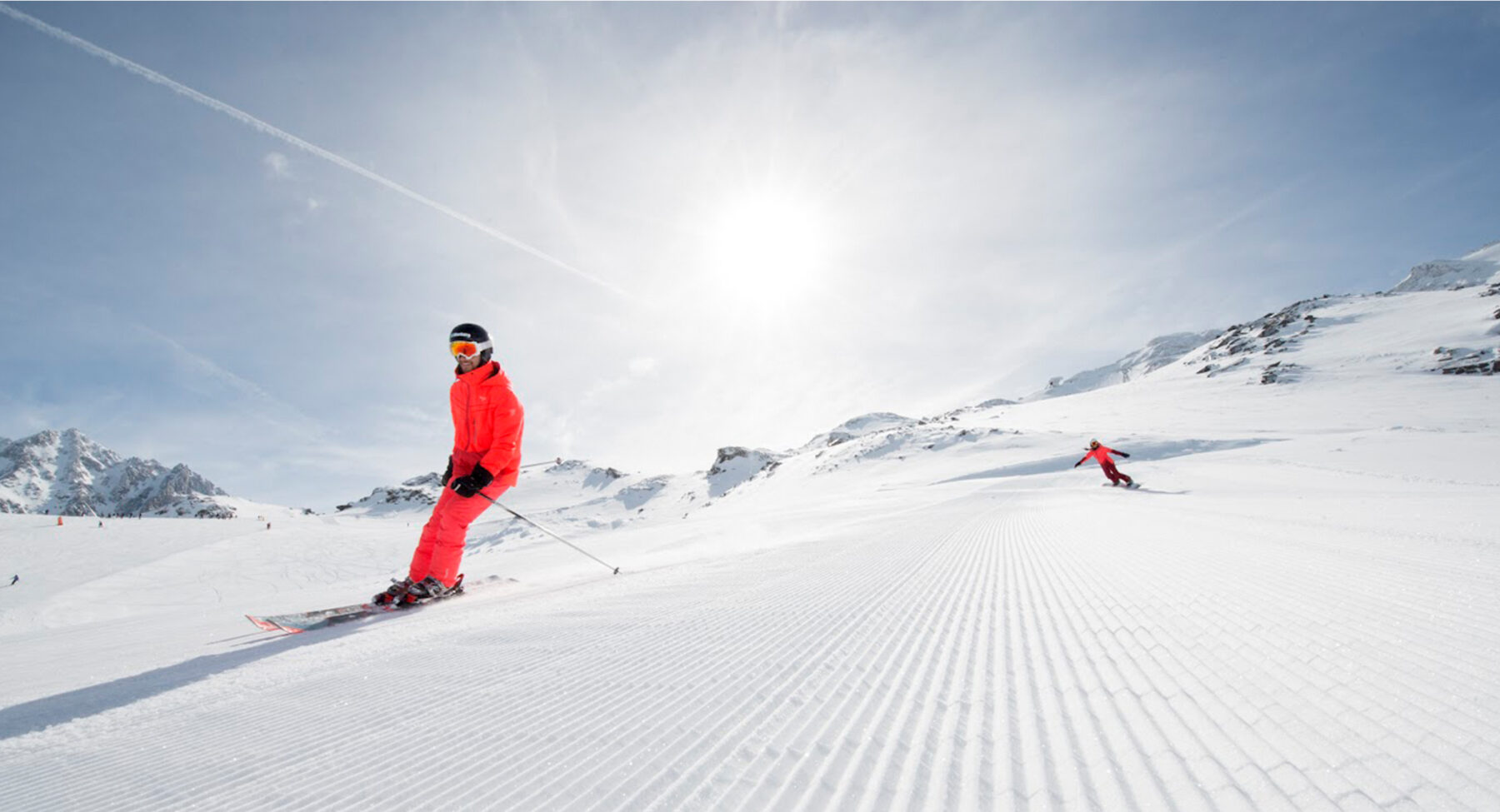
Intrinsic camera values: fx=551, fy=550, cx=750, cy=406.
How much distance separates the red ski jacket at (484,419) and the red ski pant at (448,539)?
0.27 metres

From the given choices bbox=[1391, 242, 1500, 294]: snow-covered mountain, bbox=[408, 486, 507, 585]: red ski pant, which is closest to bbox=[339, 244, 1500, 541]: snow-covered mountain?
bbox=[408, 486, 507, 585]: red ski pant

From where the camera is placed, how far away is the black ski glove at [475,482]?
464 cm

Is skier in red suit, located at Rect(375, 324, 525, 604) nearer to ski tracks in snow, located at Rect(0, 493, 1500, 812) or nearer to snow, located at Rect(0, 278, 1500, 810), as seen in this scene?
snow, located at Rect(0, 278, 1500, 810)

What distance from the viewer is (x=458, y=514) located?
188 inches

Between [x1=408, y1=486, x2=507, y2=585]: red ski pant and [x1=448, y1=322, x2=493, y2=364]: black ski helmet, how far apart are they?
1217mm

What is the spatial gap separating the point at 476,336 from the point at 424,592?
89.2 inches

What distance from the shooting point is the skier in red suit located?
474cm

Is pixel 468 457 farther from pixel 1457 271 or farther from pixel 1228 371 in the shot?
pixel 1457 271

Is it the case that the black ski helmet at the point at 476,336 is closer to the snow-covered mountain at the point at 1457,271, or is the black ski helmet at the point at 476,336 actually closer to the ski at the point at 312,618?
the ski at the point at 312,618

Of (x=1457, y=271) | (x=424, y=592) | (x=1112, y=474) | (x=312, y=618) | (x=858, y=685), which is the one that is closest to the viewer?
(x=858, y=685)

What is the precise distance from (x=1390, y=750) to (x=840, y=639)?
1.66 metres

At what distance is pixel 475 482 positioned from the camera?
15.2 ft

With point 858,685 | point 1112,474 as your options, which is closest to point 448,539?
point 858,685

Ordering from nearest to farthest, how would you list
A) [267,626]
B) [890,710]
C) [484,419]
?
1. [890,710]
2. [267,626]
3. [484,419]
